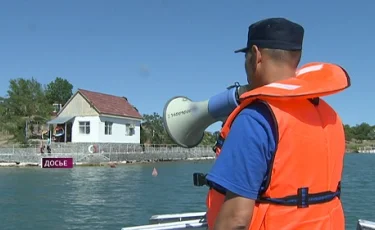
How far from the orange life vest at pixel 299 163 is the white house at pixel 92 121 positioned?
156 feet

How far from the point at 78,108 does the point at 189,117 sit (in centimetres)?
4880

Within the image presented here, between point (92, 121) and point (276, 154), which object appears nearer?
point (276, 154)

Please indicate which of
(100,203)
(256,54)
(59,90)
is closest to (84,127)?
(100,203)

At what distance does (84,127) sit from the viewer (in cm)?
4962

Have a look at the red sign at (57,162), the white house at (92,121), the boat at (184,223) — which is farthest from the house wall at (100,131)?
the boat at (184,223)

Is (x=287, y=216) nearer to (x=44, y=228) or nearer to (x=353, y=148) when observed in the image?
(x=44, y=228)

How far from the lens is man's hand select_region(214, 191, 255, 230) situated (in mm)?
1854

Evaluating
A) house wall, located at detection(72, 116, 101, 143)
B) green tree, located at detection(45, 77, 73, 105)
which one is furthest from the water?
green tree, located at detection(45, 77, 73, 105)

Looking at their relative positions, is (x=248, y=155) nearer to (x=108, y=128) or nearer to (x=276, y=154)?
(x=276, y=154)

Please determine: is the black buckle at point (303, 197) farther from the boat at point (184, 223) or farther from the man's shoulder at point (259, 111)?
the boat at point (184, 223)

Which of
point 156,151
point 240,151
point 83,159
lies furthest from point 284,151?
point 156,151

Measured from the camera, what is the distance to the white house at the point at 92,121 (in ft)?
161

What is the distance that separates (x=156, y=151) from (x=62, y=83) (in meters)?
37.0

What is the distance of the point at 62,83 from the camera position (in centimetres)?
8688
